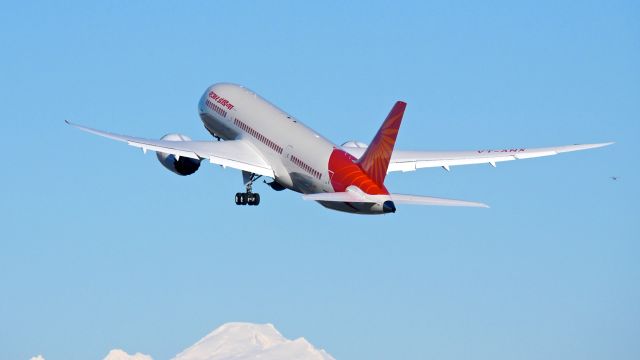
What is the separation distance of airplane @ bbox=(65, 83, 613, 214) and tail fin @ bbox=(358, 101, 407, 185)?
0.05 metres

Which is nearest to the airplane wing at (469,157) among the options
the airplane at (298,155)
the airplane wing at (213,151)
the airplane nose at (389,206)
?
the airplane at (298,155)

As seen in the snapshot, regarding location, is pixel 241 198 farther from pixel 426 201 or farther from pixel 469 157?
pixel 426 201

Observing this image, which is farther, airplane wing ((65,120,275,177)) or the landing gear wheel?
the landing gear wheel

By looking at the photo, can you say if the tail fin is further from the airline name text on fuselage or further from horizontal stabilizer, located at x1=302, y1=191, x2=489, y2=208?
the airline name text on fuselage

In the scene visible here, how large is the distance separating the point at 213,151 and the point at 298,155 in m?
7.01

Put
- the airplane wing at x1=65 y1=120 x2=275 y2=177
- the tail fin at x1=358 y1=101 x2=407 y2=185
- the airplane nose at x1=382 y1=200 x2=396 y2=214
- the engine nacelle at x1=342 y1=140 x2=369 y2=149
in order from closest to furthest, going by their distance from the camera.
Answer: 1. the airplane nose at x1=382 y1=200 x2=396 y2=214
2. the tail fin at x1=358 y1=101 x2=407 y2=185
3. the airplane wing at x1=65 y1=120 x2=275 y2=177
4. the engine nacelle at x1=342 y1=140 x2=369 y2=149

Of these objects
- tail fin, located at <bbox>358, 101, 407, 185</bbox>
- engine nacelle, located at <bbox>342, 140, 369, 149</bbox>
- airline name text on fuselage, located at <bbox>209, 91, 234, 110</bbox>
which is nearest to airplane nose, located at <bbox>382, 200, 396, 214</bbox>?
tail fin, located at <bbox>358, 101, 407, 185</bbox>

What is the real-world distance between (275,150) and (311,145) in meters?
3.87

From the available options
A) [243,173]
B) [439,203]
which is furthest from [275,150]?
[439,203]

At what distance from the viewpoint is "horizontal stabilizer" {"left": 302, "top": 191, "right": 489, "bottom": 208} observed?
2795 inches

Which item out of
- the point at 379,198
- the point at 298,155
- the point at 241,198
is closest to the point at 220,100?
the point at 241,198

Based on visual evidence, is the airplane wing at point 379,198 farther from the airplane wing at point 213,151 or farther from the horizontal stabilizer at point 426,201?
the airplane wing at point 213,151

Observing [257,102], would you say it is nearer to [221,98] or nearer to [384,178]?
[221,98]

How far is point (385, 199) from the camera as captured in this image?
74.6m
